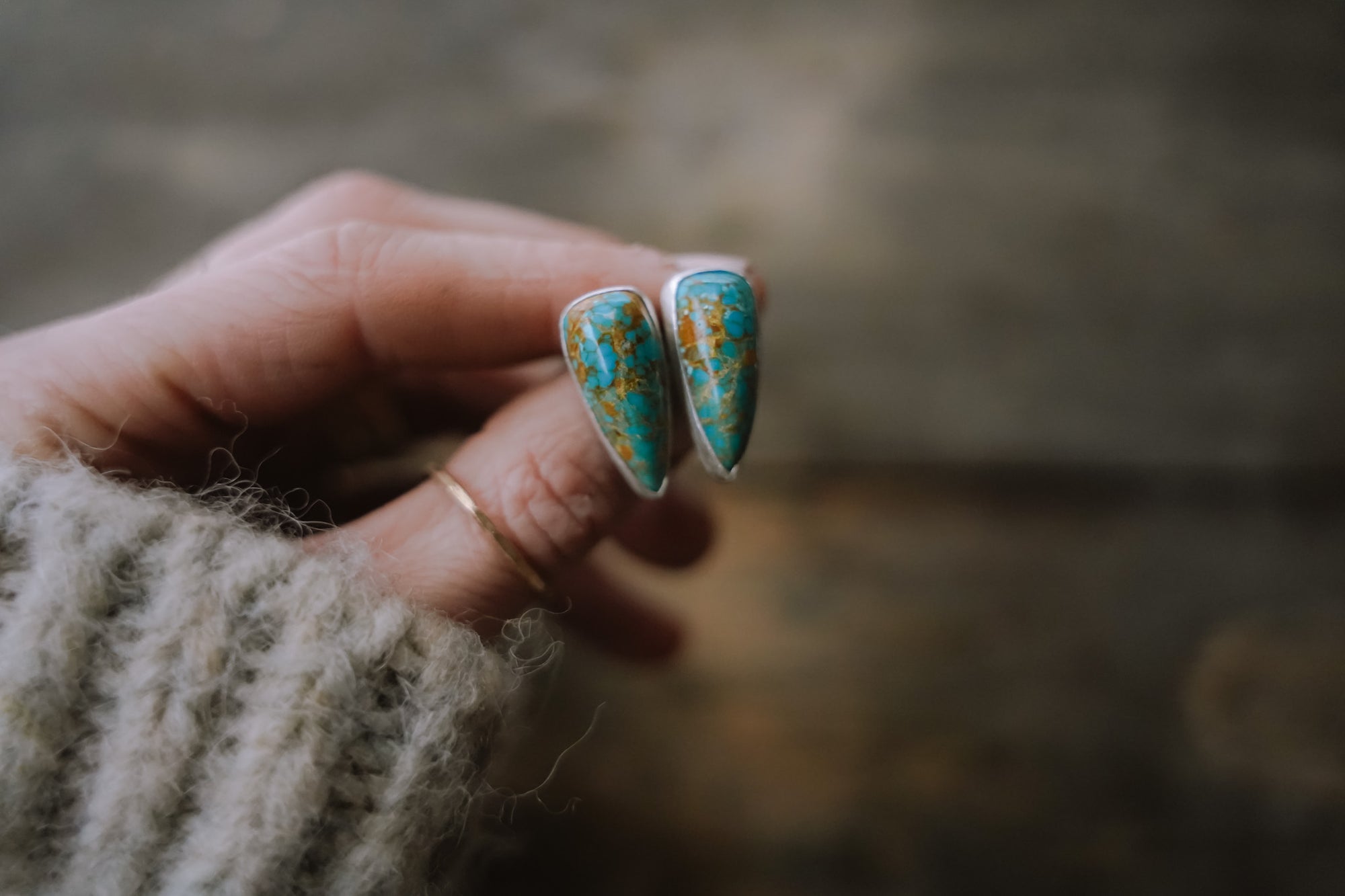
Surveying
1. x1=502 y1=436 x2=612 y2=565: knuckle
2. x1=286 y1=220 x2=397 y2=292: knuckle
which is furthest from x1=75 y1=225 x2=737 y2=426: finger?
x1=502 y1=436 x2=612 y2=565: knuckle

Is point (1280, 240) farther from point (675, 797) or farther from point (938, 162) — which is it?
point (675, 797)

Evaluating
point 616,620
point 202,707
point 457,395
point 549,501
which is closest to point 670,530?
point 616,620

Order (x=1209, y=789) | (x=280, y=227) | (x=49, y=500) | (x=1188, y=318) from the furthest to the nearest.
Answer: (x=1188, y=318) → (x=1209, y=789) → (x=280, y=227) → (x=49, y=500)

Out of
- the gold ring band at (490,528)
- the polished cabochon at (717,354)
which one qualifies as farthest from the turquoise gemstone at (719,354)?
the gold ring band at (490,528)

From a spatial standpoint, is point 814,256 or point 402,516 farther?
point 814,256

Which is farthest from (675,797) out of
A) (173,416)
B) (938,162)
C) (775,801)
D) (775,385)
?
(938,162)

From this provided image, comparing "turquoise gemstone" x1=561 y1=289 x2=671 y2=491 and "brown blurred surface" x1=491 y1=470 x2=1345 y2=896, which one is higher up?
"turquoise gemstone" x1=561 y1=289 x2=671 y2=491

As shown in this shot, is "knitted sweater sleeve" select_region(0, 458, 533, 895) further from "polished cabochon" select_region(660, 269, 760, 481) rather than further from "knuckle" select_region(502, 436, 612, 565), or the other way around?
"polished cabochon" select_region(660, 269, 760, 481)
